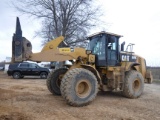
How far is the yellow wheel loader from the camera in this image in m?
8.71

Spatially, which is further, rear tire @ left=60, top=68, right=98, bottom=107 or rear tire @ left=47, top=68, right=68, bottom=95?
rear tire @ left=47, top=68, right=68, bottom=95

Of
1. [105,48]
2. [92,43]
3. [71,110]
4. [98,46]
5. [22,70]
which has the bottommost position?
[71,110]

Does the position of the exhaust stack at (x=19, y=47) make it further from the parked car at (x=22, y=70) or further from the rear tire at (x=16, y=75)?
the rear tire at (x=16, y=75)

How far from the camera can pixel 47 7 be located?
2831 centimetres

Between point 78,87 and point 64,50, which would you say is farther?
point 64,50

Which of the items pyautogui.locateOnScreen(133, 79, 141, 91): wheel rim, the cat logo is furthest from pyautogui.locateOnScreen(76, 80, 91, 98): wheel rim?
pyautogui.locateOnScreen(133, 79, 141, 91): wheel rim

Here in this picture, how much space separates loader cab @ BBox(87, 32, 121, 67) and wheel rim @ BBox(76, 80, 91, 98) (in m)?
1.73

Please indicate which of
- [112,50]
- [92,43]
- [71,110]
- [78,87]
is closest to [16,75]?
[92,43]

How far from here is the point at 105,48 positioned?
10500mm

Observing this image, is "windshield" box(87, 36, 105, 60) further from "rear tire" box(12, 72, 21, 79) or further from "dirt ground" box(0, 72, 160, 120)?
"rear tire" box(12, 72, 21, 79)

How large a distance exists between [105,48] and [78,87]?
2.41 metres

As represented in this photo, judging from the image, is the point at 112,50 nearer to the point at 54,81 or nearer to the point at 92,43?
the point at 92,43

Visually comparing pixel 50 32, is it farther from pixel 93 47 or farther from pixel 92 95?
pixel 92 95

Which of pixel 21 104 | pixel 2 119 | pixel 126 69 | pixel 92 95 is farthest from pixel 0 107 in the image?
pixel 126 69
